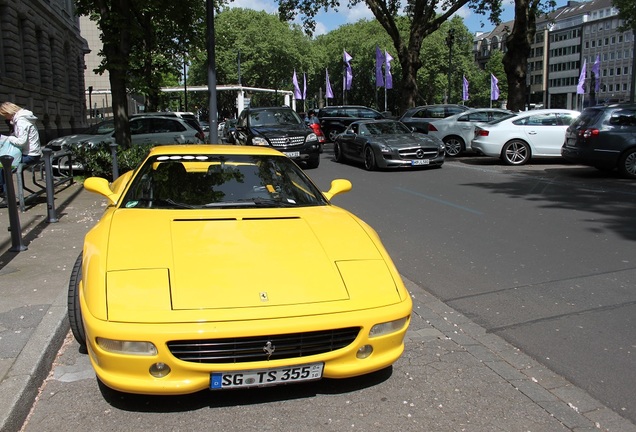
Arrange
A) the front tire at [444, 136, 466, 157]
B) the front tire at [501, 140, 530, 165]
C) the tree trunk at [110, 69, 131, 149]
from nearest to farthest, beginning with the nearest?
1. the tree trunk at [110, 69, 131, 149]
2. the front tire at [501, 140, 530, 165]
3. the front tire at [444, 136, 466, 157]

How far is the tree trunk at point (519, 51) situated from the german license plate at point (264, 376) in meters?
20.6

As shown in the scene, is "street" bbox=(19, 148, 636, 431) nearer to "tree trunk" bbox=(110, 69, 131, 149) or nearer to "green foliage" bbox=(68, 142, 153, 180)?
"green foliage" bbox=(68, 142, 153, 180)

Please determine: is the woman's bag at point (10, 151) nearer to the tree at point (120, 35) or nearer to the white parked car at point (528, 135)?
the tree at point (120, 35)

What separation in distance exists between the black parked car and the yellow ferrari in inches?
688

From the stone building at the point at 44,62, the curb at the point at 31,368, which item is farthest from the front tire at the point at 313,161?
the stone building at the point at 44,62

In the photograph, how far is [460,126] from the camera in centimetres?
1906

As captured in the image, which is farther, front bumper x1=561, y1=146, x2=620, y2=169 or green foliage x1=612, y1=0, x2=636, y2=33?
green foliage x1=612, y1=0, x2=636, y2=33

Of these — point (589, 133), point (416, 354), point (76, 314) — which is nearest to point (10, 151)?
point (76, 314)

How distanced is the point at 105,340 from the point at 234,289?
699mm

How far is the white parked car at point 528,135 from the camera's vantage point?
15.8 metres

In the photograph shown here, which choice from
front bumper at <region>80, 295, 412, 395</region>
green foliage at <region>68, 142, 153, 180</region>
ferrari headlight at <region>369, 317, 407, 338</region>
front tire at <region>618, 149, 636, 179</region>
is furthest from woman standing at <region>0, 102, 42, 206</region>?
front tire at <region>618, 149, 636, 179</region>

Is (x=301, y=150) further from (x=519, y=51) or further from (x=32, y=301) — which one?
(x=32, y=301)

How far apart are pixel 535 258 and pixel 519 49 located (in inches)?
670

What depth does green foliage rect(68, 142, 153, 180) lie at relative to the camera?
12.8 metres
